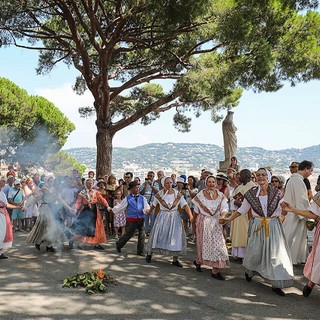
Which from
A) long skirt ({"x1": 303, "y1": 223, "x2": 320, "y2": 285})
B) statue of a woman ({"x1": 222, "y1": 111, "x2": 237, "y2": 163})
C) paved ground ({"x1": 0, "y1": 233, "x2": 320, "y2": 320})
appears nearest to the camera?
Result: paved ground ({"x1": 0, "y1": 233, "x2": 320, "y2": 320})

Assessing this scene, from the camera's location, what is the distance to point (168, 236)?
302 inches

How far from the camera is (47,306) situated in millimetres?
4891

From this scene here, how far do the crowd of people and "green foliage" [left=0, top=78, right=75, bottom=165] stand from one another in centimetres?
1960

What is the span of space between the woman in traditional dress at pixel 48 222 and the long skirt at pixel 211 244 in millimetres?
3411

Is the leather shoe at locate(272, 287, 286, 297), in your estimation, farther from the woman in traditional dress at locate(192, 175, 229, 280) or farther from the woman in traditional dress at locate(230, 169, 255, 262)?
the woman in traditional dress at locate(230, 169, 255, 262)

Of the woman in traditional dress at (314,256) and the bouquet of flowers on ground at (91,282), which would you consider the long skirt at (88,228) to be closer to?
the bouquet of flowers on ground at (91,282)

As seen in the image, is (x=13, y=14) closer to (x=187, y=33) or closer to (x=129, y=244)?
(x=187, y=33)

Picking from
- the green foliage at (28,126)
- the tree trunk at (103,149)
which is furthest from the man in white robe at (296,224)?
the green foliage at (28,126)

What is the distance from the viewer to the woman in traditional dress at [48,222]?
8.66 m

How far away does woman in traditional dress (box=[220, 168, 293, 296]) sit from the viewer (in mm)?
5734

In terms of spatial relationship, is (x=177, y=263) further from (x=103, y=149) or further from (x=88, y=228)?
(x=103, y=149)

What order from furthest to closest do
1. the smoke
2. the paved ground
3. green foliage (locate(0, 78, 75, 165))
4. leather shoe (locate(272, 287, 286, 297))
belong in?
1. the smoke
2. green foliage (locate(0, 78, 75, 165))
3. leather shoe (locate(272, 287, 286, 297))
4. the paved ground

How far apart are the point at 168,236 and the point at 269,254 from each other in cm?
229

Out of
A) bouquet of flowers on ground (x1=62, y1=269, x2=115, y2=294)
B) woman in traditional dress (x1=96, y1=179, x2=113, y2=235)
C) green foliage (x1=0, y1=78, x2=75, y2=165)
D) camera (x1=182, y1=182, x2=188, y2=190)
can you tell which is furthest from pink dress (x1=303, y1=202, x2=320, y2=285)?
green foliage (x1=0, y1=78, x2=75, y2=165)
